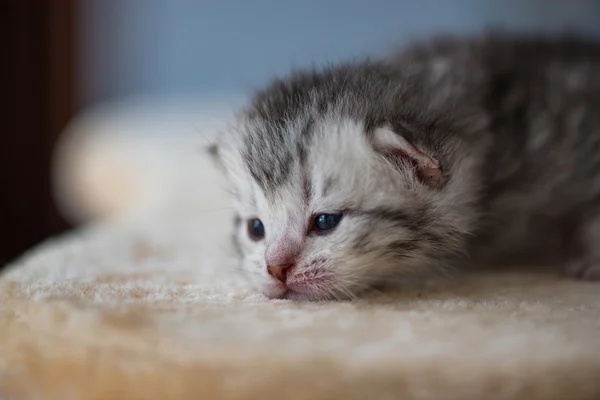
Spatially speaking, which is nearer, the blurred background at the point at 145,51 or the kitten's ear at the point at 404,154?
the kitten's ear at the point at 404,154

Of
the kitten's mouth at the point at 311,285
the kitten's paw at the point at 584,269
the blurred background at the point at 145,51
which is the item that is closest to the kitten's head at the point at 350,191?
the kitten's mouth at the point at 311,285

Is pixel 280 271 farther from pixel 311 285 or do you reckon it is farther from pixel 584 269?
pixel 584 269

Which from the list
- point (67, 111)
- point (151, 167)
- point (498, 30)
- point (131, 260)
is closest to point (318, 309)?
point (131, 260)

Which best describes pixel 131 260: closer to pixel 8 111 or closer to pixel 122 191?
pixel 122 191

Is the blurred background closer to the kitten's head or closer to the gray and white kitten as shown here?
the gray and white kitten

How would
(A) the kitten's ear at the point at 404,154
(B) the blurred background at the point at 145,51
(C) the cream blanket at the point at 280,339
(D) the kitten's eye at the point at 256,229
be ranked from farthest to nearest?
(B) the blurred background at the point at 145,51 < (D) the kitten's eye at the point at 256,229 < (A) the kitten's ear at the point at 404,154 < (C) the cream blanket at the point at 280,339

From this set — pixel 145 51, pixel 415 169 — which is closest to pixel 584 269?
pixel 415 169

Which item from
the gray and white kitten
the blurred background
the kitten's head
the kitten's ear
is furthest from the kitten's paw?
the blurred background

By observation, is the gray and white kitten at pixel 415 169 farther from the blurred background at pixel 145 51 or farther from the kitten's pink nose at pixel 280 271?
the blurred background at pixel 145 51
